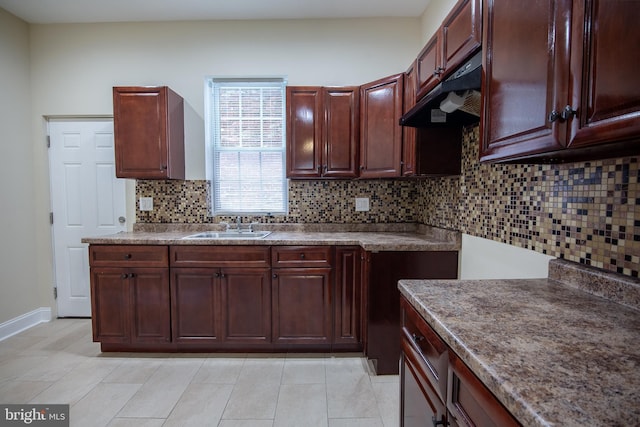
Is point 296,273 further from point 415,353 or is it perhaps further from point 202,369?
point 415,353

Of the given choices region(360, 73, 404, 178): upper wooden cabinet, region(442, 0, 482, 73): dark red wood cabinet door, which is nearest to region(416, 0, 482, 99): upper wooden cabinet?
region(442, 0, 482, 73): dark red wood cabinet door

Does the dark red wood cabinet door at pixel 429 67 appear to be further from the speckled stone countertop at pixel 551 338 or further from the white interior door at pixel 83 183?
the white interior door at pixel 83 183

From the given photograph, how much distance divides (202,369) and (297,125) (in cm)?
210

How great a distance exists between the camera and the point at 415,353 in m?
1.10

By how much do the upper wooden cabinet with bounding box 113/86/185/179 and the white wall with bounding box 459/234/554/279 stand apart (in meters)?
2.49

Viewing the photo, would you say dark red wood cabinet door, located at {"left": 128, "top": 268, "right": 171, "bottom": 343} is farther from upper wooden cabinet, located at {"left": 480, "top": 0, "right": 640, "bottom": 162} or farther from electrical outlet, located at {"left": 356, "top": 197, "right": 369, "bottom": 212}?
upper wooden cabinet, located at {"left": 480, "top": 0, "right": 640, "bottom": 162}

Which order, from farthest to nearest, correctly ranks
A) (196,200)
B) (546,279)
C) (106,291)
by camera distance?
(196,200)
(106,291)
(546,279)

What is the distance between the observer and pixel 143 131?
8.43 ft

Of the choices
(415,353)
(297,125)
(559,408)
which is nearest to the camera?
(559,408)

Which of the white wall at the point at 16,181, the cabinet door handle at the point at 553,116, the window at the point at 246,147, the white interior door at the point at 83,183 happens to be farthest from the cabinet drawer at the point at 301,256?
the white wall at the point at 16,181

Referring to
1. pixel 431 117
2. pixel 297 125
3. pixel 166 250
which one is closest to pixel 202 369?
pixel 166 250

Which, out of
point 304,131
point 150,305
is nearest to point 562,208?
point 304,131

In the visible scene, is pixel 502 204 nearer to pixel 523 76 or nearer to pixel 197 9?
pixel 523 76

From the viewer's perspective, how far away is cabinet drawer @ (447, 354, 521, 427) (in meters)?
0.62
